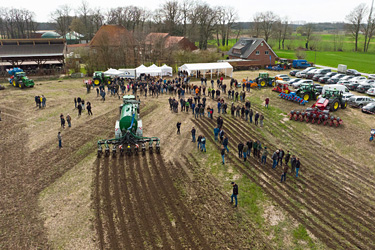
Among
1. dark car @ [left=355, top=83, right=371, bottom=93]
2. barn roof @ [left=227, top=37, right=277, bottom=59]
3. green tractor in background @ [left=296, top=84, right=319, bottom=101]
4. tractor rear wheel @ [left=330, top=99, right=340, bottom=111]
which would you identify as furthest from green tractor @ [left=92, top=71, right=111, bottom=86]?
dark car @ [left=355, top=83, right=371, bottom=93]

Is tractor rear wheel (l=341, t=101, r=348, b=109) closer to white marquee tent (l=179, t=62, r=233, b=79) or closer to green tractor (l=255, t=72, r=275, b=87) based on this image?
green tractor (l=255, t=72, r=275, b=87)

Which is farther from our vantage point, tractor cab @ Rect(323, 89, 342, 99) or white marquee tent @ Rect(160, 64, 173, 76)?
white marquee tent @ Rect(160, 64, 173, 76)

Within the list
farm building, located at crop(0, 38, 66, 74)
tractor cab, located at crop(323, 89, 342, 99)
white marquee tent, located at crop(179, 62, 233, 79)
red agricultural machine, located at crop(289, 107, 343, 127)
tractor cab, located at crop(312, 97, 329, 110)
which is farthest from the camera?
farm building, located at crop(0, 38, 66, 74)

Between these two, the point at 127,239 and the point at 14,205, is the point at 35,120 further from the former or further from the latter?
the point at 127,239

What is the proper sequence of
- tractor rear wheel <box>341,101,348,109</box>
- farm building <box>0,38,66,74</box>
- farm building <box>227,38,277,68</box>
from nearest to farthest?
1. tractor rear wheel <box>341,101,348,109</box>
2. farm building <box>0,38,66,74</box>
3. farm building <box>227,38,277,68</box>

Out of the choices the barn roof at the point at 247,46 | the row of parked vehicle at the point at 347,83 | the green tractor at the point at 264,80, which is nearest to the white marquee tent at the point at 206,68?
the green tractor at the point at 264,80

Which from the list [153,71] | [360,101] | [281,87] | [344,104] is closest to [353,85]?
[360,101]

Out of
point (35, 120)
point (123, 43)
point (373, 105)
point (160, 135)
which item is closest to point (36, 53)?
point (123, 43)
